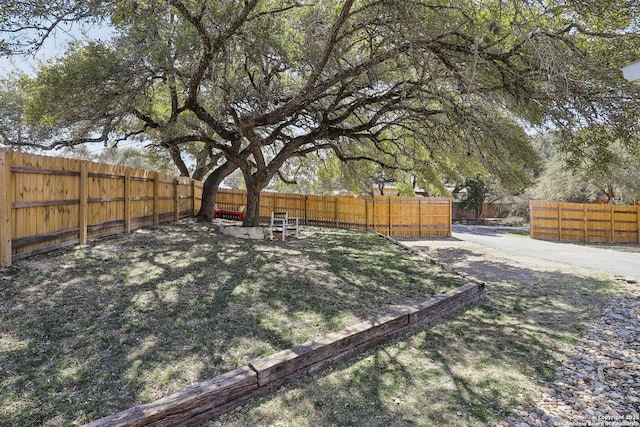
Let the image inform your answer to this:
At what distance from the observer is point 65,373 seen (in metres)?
2.57

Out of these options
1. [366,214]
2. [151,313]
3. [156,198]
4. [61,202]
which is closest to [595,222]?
[366,214]

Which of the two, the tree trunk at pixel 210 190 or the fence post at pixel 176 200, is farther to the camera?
the tree trunk at pixel 210 190

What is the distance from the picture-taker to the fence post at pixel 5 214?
4.25 metres

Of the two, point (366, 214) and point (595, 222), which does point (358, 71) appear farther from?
point (595, 222)

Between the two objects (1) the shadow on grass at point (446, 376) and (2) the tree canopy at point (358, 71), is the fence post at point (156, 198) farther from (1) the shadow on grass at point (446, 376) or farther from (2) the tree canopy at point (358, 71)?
(1) the shadow on grass at point (446, 376)

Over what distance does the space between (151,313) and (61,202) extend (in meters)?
3.14

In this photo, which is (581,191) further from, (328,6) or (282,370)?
(282,370)

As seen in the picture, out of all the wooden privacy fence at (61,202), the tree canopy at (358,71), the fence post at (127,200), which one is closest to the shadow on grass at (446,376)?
the tree canopy at (358,71)

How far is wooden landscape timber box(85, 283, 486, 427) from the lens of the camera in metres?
2.15

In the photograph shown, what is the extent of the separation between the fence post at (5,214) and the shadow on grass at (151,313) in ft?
0.68

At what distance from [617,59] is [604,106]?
0.79 metres

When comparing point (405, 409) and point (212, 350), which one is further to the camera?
point (212, 350)

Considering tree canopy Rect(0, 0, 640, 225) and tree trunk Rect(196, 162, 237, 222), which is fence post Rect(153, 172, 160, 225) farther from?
tree trunk Rect(196, 162, 237, 222)

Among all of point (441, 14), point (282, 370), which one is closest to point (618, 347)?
point (282, 370)
